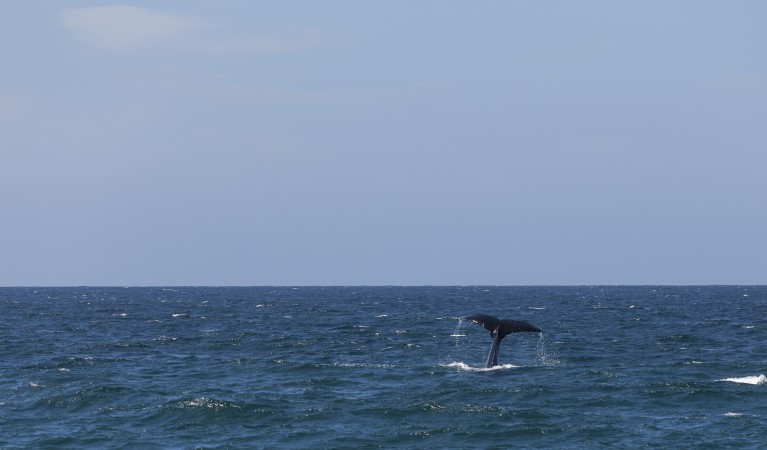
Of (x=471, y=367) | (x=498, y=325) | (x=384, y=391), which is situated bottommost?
(x=384, y=391)

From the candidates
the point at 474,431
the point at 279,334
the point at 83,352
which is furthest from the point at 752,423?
the point at 279,334

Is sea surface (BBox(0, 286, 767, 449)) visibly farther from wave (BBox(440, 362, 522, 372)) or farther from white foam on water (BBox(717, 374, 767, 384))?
wave (BBox(440, 362, 522, 372))

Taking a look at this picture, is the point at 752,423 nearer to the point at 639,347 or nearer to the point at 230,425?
the point at 230,425

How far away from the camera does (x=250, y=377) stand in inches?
1644

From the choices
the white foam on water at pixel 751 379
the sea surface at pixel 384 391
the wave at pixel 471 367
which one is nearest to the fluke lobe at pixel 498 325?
the wave at pixel 471 367

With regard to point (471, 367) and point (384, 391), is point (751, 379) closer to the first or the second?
point (471, 367)

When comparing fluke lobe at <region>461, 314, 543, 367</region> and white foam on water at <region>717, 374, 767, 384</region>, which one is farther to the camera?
fluke lobe at <region>461, 314, 543, 367</region>

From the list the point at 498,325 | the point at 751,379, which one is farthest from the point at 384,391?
the point at 751,379

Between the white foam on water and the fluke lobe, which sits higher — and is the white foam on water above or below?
below

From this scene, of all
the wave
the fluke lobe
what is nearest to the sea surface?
the wave

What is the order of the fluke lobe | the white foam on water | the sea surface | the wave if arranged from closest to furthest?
the sea surface → the white foam on water → the fluke lobe → the wave

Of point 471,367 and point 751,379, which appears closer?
point 751,379

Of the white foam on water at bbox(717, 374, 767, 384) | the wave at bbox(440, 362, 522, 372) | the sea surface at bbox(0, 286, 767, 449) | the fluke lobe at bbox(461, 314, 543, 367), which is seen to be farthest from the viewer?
the wave at bbox(440, 362, 522, 372)

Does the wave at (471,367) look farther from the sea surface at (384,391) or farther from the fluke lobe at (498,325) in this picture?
the fluke lobe at (498,325)
